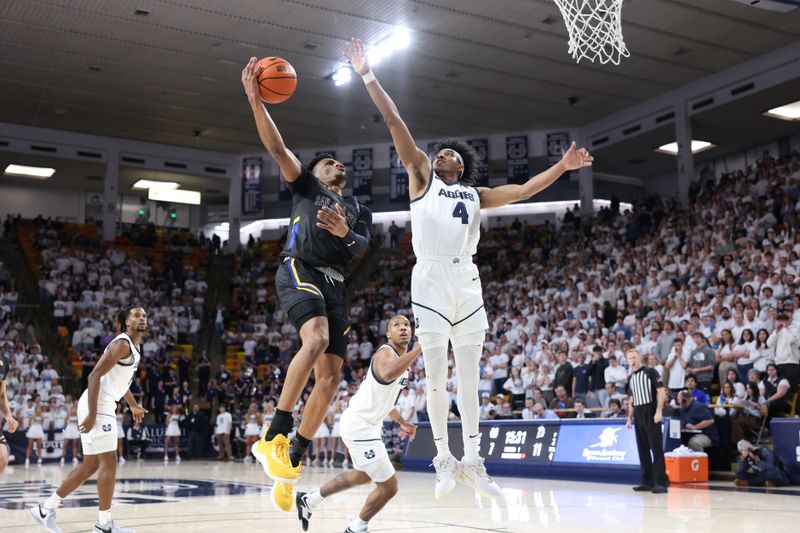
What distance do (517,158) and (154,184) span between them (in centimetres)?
1515

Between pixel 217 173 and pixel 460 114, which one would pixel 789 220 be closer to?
pixel 460 114

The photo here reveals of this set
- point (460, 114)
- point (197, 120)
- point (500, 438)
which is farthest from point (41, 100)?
point (500, 438)

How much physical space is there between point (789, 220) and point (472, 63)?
9.49 metres

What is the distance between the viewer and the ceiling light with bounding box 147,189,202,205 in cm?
3534

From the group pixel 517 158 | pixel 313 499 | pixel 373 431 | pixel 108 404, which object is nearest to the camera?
pixel 313 499

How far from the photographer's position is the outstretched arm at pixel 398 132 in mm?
5527

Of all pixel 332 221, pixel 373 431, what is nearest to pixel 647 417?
pixel 373 431

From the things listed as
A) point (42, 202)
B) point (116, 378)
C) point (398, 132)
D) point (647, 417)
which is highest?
point (42, 202)

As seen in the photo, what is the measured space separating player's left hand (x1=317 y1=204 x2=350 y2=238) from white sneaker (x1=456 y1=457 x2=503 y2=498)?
70.2 inches

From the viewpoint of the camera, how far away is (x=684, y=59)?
76.5 feet

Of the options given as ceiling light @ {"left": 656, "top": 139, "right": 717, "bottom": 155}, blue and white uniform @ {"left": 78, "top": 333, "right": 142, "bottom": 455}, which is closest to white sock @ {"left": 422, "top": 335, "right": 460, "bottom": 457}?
blue and white uniform @ {"left": 78, "top": 333, "right": 142, "bottom": 455}

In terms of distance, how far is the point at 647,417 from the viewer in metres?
12.1

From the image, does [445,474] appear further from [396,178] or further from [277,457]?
[396,178]

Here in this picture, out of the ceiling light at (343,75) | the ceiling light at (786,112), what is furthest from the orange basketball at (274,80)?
the ceiling light at (786,112)
